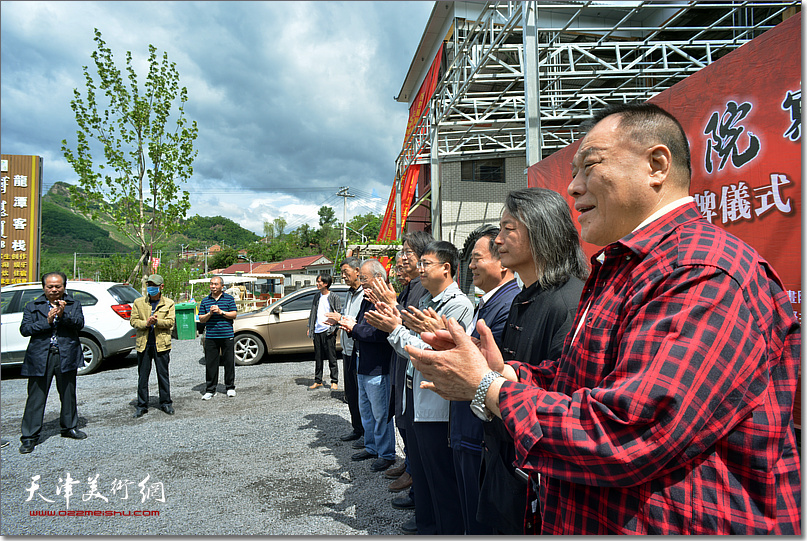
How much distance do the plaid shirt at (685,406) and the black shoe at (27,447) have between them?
5.36 meters

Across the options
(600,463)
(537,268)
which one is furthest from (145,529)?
(600,463)

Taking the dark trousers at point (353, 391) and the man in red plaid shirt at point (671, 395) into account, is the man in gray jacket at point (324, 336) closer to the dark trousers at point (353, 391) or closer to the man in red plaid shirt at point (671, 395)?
the dark trousers at point (353, 391)

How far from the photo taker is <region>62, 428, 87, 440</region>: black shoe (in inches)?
186

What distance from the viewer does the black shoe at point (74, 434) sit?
4734 mm

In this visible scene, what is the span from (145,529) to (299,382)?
431 centimetres

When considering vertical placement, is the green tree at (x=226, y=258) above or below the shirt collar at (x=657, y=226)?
above

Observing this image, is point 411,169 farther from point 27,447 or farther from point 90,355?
point 27,447

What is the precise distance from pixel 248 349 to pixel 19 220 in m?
8.46

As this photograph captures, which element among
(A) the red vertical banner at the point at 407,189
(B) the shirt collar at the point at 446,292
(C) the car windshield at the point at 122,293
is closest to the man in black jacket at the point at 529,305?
(B) the shirt collar at the point at 446,292

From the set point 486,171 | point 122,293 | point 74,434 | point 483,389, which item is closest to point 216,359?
point 74,434

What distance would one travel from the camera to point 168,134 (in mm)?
11086

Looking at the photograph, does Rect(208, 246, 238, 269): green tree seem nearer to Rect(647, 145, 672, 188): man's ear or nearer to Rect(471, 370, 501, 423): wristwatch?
Rect(471, 370, 501, 423): wristwatch

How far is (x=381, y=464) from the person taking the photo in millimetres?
3953

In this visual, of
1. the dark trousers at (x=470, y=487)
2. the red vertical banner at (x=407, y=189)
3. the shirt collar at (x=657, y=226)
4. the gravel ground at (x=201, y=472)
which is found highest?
the red vertical banner at (x=407, y=189)
